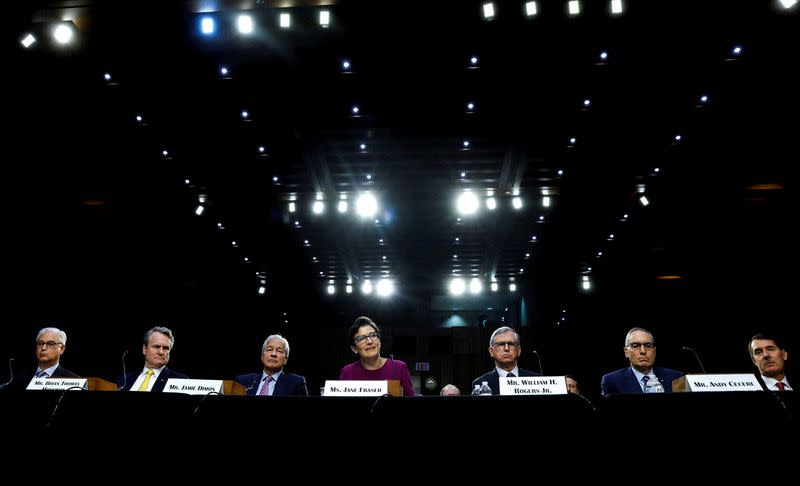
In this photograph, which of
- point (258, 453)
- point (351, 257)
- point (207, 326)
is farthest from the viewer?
point (351, 257)

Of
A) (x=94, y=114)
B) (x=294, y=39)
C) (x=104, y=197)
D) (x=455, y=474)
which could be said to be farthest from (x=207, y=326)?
(x=455, y=474)

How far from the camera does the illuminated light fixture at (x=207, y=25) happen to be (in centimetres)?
575

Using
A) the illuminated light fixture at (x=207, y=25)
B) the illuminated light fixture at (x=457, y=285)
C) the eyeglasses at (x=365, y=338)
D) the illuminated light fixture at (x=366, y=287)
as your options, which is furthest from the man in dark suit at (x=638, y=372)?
the illuminated light fixture at (x=366, y=287)

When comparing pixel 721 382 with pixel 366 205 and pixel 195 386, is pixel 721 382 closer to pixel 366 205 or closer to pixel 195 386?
pixel 195 386

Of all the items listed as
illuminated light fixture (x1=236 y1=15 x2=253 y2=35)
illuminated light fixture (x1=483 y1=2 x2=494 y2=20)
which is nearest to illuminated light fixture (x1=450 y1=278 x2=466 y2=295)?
illuminated light fixture (x1=483 y1=2 x2=494 y2=20)

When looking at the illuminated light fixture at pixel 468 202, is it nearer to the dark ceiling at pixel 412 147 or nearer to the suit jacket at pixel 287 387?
the dark ceiling at pixel 412 147

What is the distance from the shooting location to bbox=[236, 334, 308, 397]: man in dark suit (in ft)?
11.1

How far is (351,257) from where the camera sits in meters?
14.0

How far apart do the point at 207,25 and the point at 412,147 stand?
4.31m

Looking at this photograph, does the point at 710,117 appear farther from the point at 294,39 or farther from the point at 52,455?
the point at 52,455

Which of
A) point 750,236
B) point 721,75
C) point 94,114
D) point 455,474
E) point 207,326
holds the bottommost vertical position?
point 455,474

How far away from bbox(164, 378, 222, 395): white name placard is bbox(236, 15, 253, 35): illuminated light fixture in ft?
15.4

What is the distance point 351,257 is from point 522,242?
4.75 metres

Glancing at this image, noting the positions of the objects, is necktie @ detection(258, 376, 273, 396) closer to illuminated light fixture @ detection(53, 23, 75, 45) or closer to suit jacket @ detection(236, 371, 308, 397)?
suit jacket @ detection(236, 371, 308, 397)
